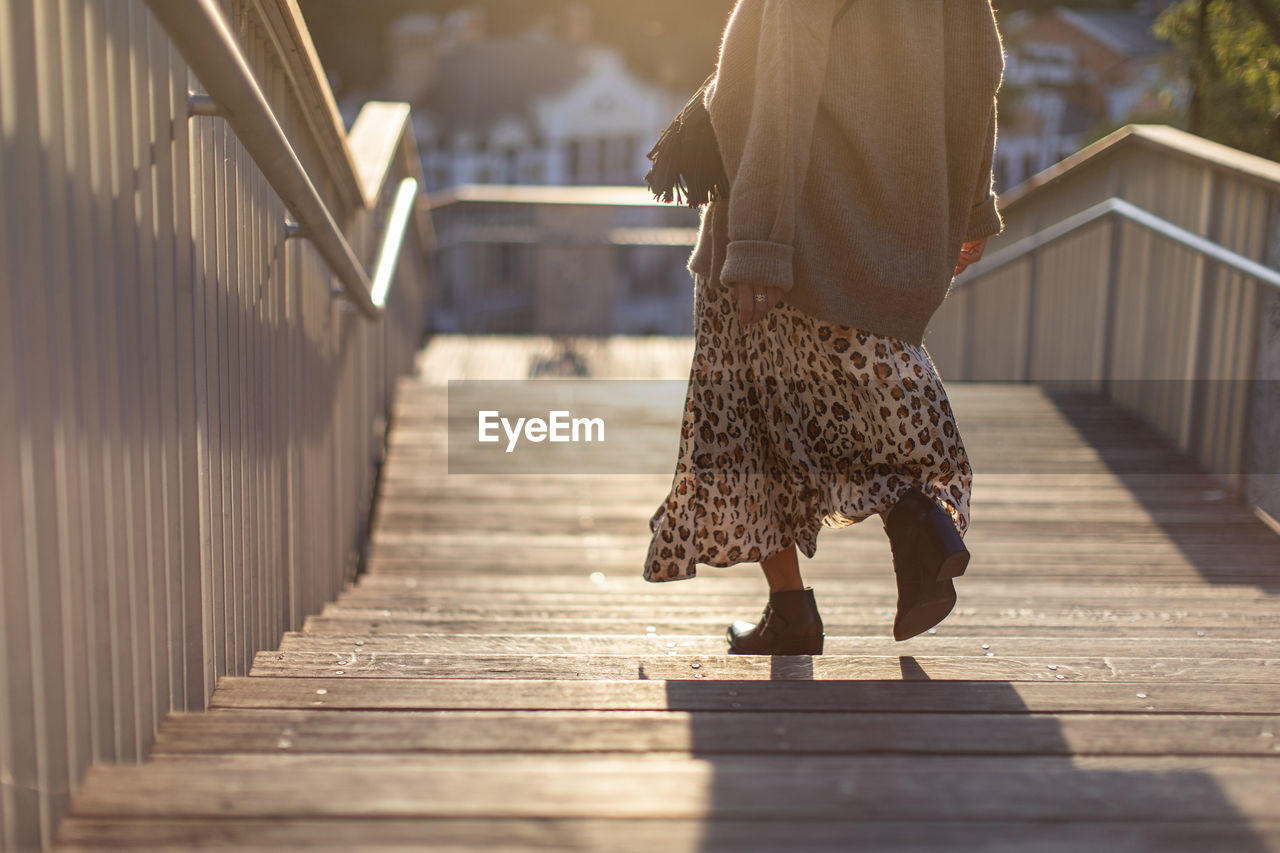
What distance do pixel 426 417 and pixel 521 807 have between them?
12.1 ft

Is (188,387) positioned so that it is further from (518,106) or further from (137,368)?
(518,106)

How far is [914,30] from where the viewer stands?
189 cm

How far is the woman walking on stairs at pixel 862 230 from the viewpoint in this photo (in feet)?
6.16

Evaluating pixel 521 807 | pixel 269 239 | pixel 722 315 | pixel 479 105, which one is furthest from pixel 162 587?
pixel 479 105

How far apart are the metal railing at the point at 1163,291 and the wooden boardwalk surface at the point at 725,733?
70 cm

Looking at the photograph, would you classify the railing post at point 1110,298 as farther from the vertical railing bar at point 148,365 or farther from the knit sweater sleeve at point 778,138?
the vertical railing bar at point 148,365

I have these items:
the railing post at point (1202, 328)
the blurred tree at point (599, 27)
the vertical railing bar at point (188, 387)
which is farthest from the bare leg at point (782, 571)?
the blurred tree at point (599, 27)

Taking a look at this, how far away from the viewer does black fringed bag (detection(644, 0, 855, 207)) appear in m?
2.03

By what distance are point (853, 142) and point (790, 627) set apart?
0.84 metres

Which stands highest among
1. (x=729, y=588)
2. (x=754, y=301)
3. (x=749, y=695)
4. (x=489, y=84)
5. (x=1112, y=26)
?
(x=1112, y=26)

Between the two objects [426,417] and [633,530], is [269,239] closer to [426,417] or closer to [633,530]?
[633,530]

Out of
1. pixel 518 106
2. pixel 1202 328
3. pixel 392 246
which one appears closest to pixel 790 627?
pixel 392 246

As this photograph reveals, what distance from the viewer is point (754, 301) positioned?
6.37 feet

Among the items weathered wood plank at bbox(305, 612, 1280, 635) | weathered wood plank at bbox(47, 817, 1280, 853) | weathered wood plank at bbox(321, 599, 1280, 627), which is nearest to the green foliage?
A: weathered wood plank at bbox(321, 599, 1280, 627)
